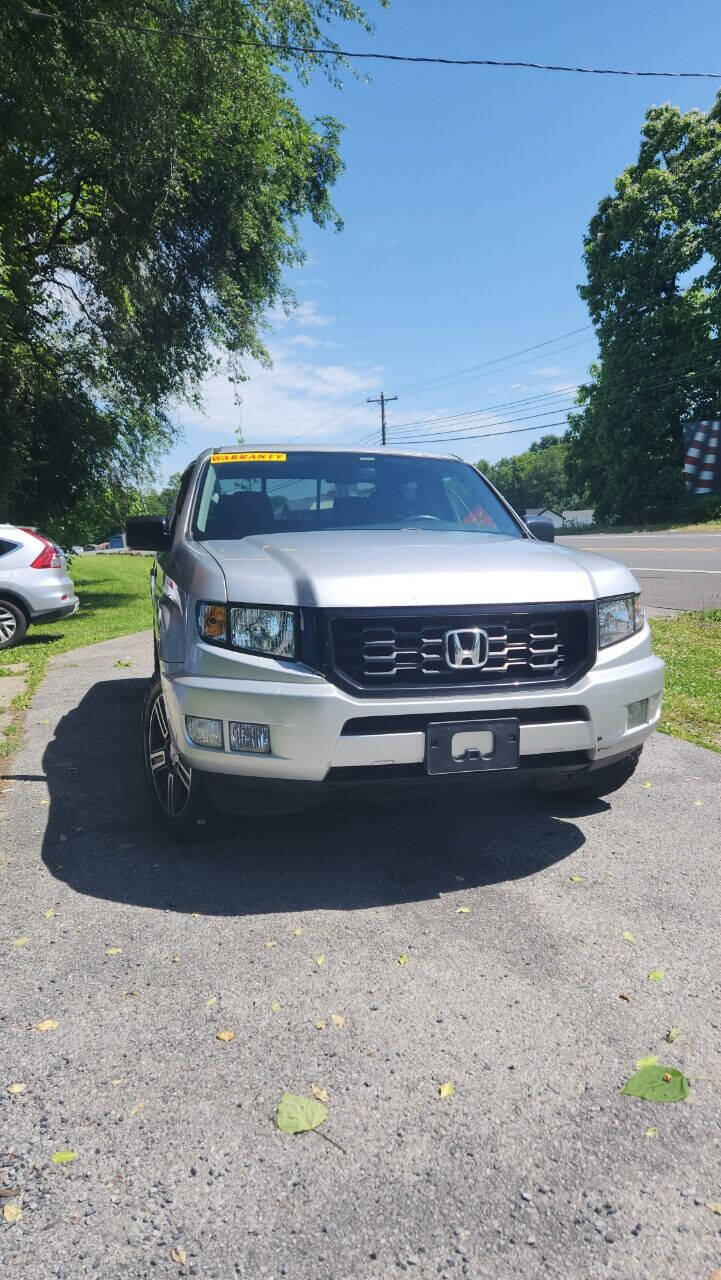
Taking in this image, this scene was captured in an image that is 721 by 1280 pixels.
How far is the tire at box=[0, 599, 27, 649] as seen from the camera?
10.9m

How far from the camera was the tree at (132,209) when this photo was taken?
9.93 m

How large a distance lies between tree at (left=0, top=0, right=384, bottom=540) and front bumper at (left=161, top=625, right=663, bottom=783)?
30.4ft

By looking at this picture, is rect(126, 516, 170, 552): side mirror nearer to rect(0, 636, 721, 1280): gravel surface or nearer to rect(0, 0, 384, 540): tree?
rect(0, 636, 721, 1280): gravel surface

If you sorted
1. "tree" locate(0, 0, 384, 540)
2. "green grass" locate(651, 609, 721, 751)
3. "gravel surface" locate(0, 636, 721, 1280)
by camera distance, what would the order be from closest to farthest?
"gravel surface" locate(0, 636, 721, 1280), "green grass" locate(651, 609, 721, 751), "tree" locate(0, 0, 384, 540)

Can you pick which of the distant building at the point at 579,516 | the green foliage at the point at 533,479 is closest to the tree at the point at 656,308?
the distant building at the point at 579,516

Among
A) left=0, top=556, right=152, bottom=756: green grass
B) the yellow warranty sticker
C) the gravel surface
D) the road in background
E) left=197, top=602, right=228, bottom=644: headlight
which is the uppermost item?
the yellow warranty sticker

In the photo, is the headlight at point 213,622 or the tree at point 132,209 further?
the tree at point 132,209

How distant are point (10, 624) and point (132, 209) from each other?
7.35 metres

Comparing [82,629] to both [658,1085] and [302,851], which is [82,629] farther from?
[658,1085]

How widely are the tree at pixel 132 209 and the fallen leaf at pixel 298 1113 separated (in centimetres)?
1073

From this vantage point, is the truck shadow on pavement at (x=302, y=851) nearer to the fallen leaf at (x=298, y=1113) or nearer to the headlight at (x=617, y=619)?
the headlight at (x=617, y=619)

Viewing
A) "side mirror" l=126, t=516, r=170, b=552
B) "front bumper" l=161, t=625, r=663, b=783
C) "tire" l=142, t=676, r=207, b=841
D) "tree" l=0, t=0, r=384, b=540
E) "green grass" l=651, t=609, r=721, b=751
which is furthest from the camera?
"tree" l=0, t=0, r=384, b=540

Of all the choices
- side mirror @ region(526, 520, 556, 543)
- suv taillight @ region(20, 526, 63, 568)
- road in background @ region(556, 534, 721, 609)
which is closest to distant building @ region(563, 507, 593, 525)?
road in background @ region(556, 534, 721, 609)

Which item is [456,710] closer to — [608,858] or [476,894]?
[476,894]
